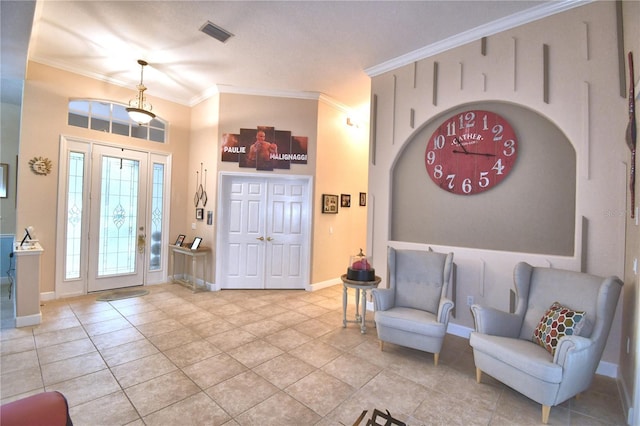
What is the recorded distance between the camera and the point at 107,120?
16.3ft

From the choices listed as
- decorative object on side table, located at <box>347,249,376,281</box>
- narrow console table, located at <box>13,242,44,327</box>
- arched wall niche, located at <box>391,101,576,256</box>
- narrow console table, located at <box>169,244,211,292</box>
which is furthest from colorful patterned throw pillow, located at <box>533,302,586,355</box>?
narrow console table, located at <box>13,242,44,327</box>

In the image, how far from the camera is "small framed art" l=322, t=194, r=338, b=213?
5.51 m

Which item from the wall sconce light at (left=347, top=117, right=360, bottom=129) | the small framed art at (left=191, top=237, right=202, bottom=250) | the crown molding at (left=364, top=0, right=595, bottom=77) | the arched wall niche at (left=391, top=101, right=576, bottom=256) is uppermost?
the crown molding at (left=364, top=0, right=595, bottom=77)

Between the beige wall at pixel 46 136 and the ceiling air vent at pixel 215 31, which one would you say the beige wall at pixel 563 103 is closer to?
the ceiling air vent at pixel 215 31

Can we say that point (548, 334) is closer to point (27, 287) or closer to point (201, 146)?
point (27, 287)

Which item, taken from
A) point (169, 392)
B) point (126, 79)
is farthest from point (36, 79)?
point (169, 392)

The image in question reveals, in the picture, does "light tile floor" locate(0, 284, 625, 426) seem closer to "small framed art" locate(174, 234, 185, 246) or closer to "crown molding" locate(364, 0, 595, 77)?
"small framed art" locate(174, 234, 185, 246)

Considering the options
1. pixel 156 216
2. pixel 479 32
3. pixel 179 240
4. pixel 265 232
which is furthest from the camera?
pixel 179 240

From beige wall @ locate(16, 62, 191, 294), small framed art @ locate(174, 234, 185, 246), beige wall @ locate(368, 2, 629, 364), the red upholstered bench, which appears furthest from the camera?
small framed art @ locate(174, 234, 185, 246)

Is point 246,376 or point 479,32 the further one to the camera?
point 479,32

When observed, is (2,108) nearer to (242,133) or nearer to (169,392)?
(242,133)

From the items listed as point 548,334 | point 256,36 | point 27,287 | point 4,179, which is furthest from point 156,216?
point 548,334

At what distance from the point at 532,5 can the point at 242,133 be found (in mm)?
4321

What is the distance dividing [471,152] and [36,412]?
4110 mm
